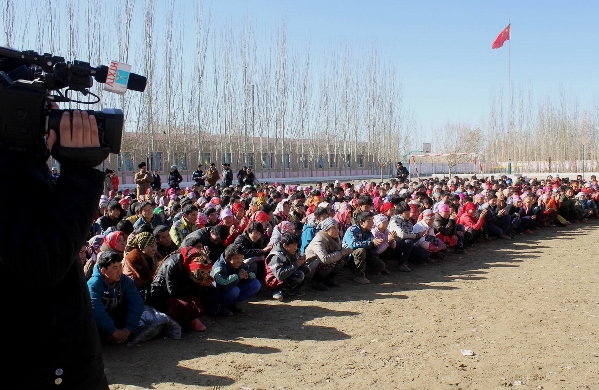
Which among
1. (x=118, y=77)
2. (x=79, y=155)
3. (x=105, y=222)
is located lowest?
(x=105, y=222)

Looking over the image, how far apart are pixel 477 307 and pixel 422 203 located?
476 centimetres

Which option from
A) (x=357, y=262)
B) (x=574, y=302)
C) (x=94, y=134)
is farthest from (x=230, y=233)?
A: (x=94, y=134)

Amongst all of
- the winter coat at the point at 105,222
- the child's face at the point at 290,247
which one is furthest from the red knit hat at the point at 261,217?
the winter coat at the point at 105,222

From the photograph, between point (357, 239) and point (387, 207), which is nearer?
point (357, 239)

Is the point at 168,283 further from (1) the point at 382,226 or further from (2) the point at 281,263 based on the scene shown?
(1) the point at 382,226

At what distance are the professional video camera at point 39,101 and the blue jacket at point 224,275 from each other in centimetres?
429

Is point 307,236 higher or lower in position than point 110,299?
higher

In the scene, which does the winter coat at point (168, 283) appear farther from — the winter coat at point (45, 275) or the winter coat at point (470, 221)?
the winter coat at point (470, 221)

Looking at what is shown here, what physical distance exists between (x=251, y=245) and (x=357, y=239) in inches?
66.6

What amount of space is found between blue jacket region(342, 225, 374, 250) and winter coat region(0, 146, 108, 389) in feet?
21.0

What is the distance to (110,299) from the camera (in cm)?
468

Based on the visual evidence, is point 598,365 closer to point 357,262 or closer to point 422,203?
point 357,262

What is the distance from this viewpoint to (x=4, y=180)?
1311 mm

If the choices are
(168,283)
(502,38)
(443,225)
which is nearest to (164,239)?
(168,283)
